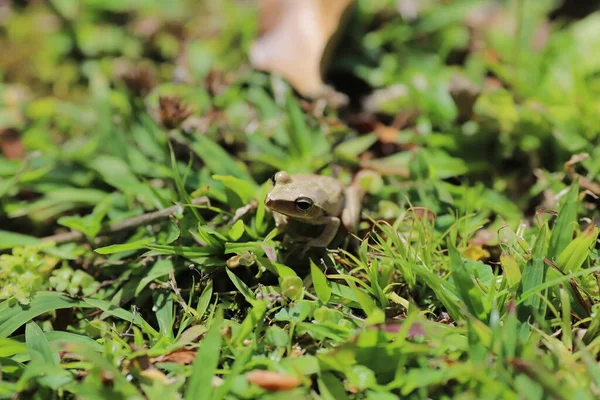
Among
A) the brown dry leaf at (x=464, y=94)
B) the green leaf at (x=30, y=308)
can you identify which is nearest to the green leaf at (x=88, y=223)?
the green leaf at (x=30, y=308)

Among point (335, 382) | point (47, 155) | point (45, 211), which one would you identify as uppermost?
point (47, 155)

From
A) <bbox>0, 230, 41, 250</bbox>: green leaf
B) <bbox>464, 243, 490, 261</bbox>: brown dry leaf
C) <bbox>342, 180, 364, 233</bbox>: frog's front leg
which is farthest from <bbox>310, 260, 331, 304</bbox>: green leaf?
<bbox>0, 230, 41, 250</bbox>: green leaf

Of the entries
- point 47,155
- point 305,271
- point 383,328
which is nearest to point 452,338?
point 383,328

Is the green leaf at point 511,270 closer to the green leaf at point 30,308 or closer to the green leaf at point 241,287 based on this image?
the green leaf at point 241,287

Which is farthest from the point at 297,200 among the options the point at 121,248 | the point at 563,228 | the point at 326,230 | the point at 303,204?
the point at 563,228

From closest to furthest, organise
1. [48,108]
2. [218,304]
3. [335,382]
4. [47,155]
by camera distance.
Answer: [335,382] → [218,304] → [47,155] → [48,108]

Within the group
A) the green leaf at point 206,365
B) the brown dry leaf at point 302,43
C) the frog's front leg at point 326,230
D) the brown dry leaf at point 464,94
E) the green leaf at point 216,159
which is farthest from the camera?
the brown dry leaf at point 302,43

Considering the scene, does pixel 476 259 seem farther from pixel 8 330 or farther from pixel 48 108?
pixel 48 108
